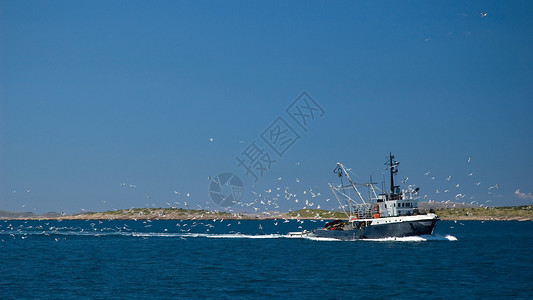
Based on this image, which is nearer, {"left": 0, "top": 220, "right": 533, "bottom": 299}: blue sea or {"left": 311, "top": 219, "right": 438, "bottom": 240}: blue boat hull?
{"left": 0, "top": 220, "right": 533, "bottom": 299}: blue sea

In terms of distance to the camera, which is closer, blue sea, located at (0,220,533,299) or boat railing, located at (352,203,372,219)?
blue sea, located at (0,220,533,299)

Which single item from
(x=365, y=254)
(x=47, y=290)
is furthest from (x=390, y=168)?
(x=47, y=290)

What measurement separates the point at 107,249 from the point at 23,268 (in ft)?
93.4

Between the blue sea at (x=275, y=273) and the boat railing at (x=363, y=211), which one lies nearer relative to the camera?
the blue sea at (x=275, y=273)

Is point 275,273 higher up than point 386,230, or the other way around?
point 386,230

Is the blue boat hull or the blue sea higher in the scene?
the blue boat hull

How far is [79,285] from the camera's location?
49594mm

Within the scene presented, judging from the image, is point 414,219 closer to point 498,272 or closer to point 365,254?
point 365,254

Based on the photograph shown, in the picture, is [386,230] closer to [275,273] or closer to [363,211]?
[363,211]

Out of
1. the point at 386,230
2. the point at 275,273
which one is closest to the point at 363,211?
the point at 386,230

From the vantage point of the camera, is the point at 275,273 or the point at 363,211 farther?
the point at 363,211

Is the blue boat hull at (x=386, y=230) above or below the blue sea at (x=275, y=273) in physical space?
above

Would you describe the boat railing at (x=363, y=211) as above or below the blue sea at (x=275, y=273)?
above

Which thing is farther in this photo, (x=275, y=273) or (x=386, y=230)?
(x=386, y=230)
